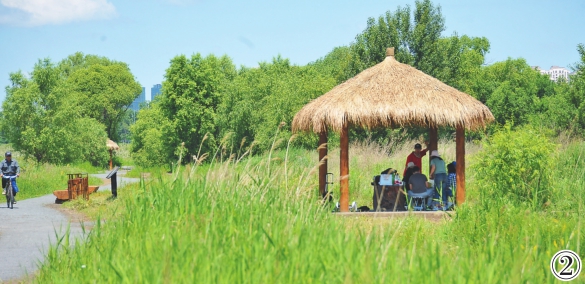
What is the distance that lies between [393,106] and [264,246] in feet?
25.6

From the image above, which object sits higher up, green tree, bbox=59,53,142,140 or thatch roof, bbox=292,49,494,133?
green tree, bbox=59,53,142,140

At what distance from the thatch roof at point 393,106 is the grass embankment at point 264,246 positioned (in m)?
4.21

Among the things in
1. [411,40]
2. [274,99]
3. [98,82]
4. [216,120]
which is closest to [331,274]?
[411,40]

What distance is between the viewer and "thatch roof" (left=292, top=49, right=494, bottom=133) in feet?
40.3

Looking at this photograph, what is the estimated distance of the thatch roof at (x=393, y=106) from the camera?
40.3 feet

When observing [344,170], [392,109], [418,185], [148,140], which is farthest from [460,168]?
[148,140]

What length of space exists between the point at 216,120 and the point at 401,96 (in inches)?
1383

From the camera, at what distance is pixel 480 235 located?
24.6 ft

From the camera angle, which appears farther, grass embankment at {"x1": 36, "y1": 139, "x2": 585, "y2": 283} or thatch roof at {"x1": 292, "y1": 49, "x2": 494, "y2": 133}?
thatch roof at {"x1": 292, "y1": 49, "x2": 494, "y2": 133}

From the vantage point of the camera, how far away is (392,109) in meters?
12.4

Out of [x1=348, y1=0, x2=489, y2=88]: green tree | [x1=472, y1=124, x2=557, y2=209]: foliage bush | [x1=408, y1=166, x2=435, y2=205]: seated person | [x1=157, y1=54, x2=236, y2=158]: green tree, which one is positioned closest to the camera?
[x1=472, y1=124, x2=557, y2=209]: foliage bush

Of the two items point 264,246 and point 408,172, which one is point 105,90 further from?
point 264,246

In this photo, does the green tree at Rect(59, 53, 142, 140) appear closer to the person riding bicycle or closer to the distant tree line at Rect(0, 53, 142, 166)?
the distant tree line at Rect(0, 53, 142, 166)

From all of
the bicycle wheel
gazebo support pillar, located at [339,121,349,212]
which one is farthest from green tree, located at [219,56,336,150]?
gazebo support pillar, located at [339,121,349,212]
